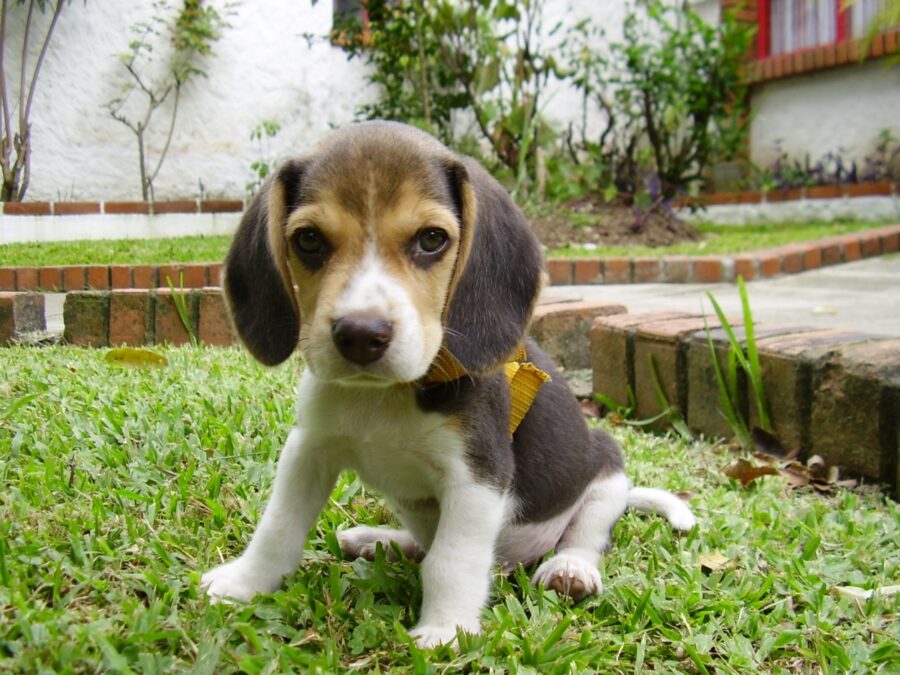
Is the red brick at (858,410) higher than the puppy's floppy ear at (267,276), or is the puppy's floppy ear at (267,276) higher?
the puppy's floppy ear at (267,276)

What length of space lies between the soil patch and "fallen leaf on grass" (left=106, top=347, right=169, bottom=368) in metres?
5.05

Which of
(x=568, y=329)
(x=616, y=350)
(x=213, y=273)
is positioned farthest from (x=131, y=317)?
(x=616, y=350)

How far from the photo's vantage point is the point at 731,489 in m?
3.37

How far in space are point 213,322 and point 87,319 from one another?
639mm

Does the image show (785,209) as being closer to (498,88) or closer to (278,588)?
(498,88)

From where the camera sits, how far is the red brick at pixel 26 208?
10.7ft

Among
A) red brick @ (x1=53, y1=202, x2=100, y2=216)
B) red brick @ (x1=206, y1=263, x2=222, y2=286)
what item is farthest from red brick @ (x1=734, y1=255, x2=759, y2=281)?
red brick @ (x1=53, y1=202, x2=100, y2=216)

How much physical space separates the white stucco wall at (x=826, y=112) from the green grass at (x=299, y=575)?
864cm

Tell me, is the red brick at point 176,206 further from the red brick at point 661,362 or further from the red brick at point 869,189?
the red brick at point 869,189

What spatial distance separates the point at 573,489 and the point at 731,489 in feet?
3.53

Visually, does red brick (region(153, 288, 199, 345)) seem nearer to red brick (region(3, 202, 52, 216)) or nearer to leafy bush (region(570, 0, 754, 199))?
red brick (region(3, 202, 52, 216))

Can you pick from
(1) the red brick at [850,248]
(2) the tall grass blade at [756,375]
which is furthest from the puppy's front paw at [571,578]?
(1) the red brick at [850,248]

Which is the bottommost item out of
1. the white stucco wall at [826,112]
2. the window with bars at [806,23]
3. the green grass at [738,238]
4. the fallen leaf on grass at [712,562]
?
the fallen leaf on grass at [712,562]

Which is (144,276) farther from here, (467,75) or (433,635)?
(467,75)
